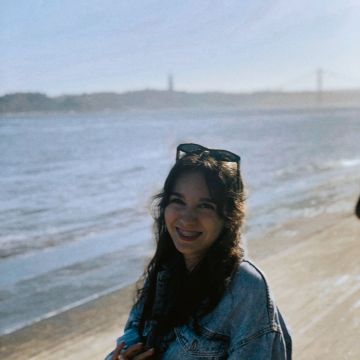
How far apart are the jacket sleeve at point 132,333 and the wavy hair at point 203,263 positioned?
0.03 m

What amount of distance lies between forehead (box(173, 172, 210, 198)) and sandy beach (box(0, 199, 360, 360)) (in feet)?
6.87

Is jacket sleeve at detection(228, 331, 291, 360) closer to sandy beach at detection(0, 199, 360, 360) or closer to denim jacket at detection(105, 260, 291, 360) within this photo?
denim jacket at detection(105, 260, 291, 360)

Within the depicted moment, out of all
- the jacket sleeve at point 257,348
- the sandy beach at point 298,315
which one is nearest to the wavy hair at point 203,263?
the jacket sleeve at point 257,348

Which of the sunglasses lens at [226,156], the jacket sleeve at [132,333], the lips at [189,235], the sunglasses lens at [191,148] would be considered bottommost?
the jacket sleeve at [132,333]

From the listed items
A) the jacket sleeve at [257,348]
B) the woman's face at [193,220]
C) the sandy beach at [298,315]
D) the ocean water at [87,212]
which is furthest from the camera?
the ocean water at [87,212]

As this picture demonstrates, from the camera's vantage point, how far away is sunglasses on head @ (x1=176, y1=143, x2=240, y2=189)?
1805mm

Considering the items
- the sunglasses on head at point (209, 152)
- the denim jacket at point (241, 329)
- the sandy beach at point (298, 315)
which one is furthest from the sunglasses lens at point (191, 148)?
the sandy beach at point (298, 315)

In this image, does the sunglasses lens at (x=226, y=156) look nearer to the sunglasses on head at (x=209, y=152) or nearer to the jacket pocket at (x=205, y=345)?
the sunglasses on head at (x=209, y=152)

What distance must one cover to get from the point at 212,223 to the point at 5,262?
740cm

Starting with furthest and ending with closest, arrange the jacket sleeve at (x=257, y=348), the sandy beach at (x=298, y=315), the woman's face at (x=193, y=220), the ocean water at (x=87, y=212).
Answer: the ocean water at (x=87, y=212) < the sandy beach at (x=298, y=315) < the woman's face at (x=193, y=220) < the jacket sleeve at (x=257, y=348)

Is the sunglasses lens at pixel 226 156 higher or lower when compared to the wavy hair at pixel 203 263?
higher

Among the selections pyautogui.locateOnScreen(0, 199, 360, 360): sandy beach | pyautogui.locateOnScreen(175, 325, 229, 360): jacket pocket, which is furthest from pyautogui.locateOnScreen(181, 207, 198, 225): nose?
pyautogui.locateOnScreen(0, 199, 360, 360): sandy beach

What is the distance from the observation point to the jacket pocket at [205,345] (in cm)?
165

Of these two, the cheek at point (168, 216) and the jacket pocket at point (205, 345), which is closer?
the jacket pocket at point (205, 345)
